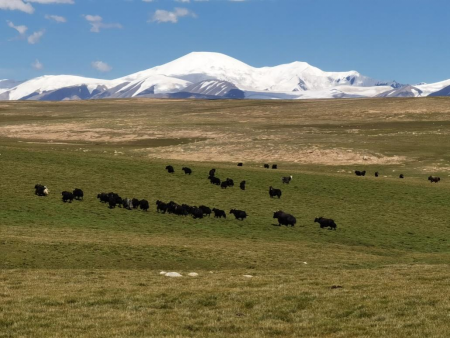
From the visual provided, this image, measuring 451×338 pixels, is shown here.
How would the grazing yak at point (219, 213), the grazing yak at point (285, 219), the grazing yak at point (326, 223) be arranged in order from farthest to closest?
the grazing yak at point (219, 213) → the grazing yak at point (285, 219) → the grazing yak at point (326, 223)

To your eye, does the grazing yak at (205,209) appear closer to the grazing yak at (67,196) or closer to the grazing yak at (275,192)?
the grazing yak at (275,192)

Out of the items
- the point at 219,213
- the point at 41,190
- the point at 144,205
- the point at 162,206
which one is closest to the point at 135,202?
the point at 144,205

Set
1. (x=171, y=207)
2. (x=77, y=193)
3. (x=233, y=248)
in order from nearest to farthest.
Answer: (x=233, y=248) → (x=171, y=207) → (x=77, y=193)

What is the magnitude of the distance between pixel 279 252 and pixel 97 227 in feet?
44.3

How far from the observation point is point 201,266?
3341 centimetres

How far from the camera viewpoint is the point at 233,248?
3828 centimetres

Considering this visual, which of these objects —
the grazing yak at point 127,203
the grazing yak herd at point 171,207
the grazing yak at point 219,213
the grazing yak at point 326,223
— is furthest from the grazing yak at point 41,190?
the grazing yak at point 326,223

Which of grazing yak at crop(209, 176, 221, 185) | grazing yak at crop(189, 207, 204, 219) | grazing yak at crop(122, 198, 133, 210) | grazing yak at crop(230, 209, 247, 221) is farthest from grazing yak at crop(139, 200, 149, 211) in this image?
grazing yak at crop(209, 176, 221, 185)

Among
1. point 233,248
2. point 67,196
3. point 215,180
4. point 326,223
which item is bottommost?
point 326,223

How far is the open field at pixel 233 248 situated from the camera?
62.1 ft

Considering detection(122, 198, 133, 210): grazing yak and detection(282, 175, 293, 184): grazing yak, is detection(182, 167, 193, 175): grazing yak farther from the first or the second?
detection(122, 198, 133, 210): grazing yak

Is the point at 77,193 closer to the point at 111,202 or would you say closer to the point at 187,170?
the point at 111,202

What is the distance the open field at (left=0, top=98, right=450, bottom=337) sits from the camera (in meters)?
18.9

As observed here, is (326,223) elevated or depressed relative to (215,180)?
depressed
